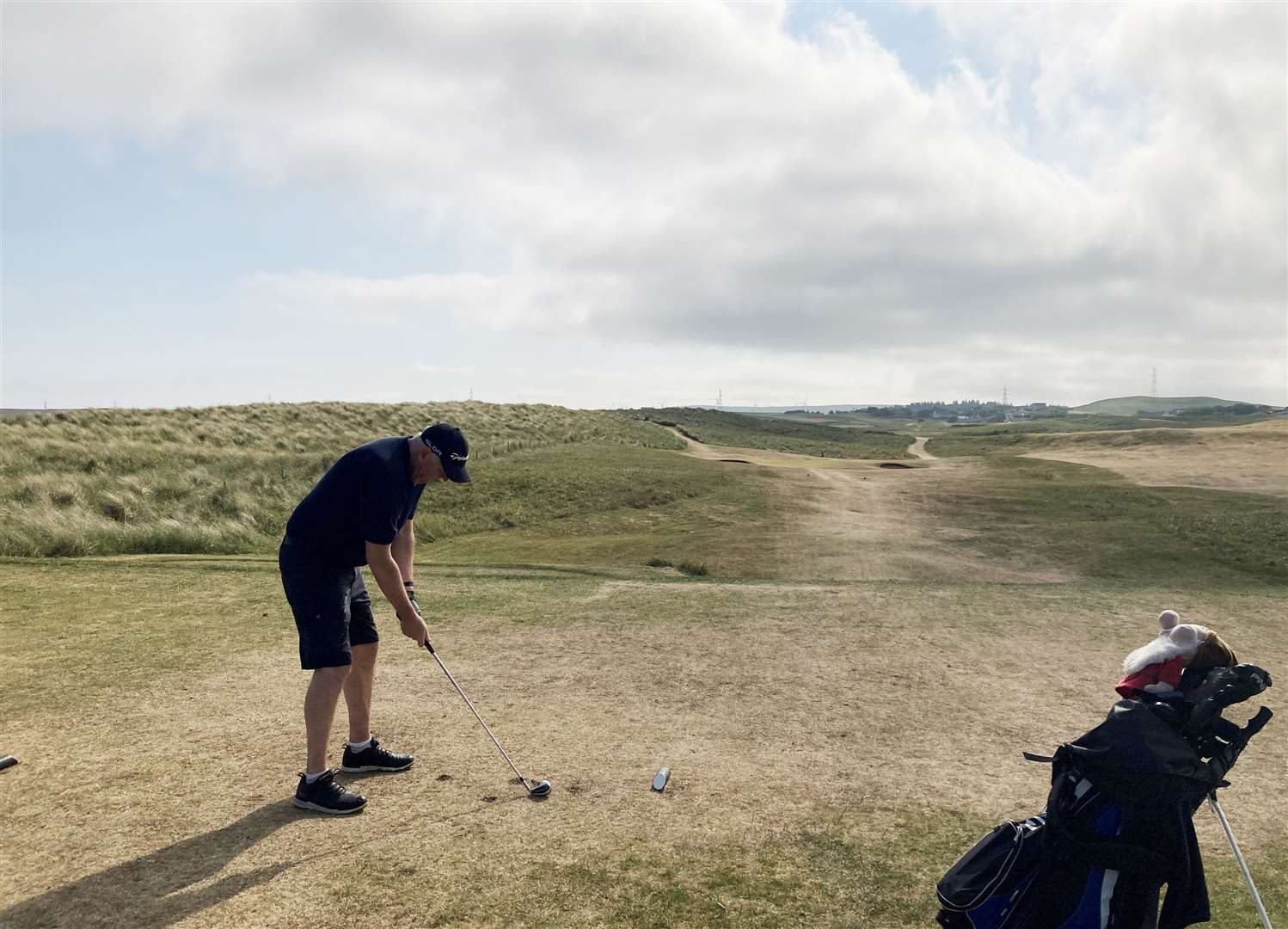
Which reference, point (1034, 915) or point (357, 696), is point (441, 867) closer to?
point (357, 696)

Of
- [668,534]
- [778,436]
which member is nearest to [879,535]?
[668,534]

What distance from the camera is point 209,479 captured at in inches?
956

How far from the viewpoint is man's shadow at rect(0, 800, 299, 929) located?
441cm

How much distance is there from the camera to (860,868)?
5.19m

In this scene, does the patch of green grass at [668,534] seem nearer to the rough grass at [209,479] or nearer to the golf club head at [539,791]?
the rough grass at [209,479]

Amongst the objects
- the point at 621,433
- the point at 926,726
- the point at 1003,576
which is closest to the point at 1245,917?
the point at 926,726

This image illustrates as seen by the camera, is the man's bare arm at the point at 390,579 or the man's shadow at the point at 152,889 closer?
the man's shadow at the point at 152,889

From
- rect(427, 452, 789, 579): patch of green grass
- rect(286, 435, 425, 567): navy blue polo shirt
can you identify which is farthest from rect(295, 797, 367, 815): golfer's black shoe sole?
rect(427, 452, 789, 579): patch of green grass

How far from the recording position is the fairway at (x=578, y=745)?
4.81 m

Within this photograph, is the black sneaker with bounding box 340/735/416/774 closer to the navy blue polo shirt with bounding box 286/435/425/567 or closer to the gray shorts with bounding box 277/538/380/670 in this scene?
the gray shorts with bounding box 277/538/380/670

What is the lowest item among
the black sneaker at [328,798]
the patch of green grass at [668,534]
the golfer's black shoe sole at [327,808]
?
the patch of green grass at [668,534]

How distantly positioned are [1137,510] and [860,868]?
25.5 metres

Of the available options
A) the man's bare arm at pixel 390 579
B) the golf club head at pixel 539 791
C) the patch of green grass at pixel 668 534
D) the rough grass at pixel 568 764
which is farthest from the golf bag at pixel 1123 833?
the patch of green grass at pixel 668 534

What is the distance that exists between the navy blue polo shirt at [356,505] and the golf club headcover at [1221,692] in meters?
4.56
